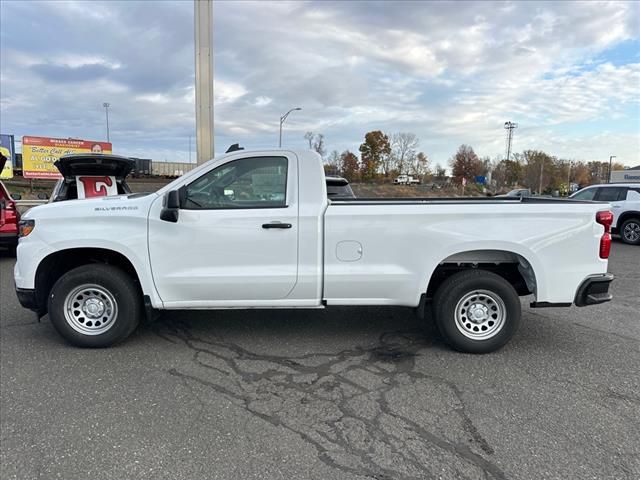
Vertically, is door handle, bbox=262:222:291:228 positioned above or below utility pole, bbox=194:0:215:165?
below

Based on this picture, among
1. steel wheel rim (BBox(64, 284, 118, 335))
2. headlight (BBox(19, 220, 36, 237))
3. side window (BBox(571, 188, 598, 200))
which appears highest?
side window (BBox(571, 188, 598, 200))

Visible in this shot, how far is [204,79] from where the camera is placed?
47.2 feet

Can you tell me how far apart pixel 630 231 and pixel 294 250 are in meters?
12.5

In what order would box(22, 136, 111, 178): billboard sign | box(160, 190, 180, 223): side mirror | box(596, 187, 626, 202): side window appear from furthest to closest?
box(22, 136, 111, 178): billboard sign < box(596, 187, 626, 202): side window < box(160, 190, 180, 223): side mirror

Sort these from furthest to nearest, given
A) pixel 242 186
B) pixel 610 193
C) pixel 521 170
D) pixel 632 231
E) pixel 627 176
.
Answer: pixel 521 170
pixel 627 176
pixel 610 193
pixel 632 231
pixel 242 186

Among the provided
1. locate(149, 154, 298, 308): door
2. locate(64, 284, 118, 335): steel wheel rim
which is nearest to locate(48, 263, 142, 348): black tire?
locate(64, 284, 118, 335): steel wheel rim

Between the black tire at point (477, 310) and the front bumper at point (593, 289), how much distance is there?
602 millimetres

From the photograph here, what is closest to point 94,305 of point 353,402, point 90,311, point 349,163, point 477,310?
point 90,311

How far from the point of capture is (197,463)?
260 centimetres

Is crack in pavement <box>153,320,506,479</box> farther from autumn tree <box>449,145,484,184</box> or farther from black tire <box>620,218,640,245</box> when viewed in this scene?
autumn tree <box>449,145,484,184</box>

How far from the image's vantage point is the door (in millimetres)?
4070

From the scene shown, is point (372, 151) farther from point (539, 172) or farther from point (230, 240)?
point (230, 240)

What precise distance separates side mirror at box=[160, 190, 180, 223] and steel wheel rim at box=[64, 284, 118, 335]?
3.31ft

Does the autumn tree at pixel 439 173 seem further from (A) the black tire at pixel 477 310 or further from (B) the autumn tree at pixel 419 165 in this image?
(A) the black tire at pixel 477 310
